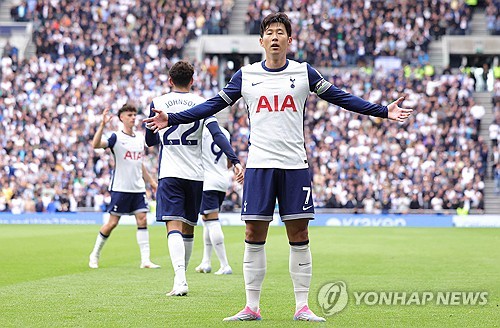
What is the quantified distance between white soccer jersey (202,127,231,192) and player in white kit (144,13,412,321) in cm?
583

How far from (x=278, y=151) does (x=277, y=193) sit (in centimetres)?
38

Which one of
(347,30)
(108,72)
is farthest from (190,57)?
(347,30)

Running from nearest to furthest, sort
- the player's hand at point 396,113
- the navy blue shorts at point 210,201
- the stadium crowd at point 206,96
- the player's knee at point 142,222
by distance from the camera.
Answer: the player's hand at point 396,113
the navy blue shorts at point 210,201
the player's knee at point 142,222
the stadium crowd at point 206,96

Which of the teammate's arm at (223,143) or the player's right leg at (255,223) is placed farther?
the teammate's arm at (223,143)

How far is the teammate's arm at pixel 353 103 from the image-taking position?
8102 mm

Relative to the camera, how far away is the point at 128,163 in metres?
15.0

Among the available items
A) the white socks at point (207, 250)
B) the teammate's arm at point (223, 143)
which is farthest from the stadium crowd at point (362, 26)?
the teammate's arm at point (223, 143)

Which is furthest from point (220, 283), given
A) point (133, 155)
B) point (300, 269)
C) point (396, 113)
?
point (396, 113)

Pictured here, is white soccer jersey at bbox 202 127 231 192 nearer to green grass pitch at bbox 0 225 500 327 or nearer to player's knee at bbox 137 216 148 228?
green grass pitch at bbox 0 225 500 327

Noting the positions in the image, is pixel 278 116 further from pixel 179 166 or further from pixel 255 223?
pixel 179 166

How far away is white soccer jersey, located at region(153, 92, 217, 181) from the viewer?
10.6m

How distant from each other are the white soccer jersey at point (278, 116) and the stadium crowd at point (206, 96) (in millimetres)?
26627

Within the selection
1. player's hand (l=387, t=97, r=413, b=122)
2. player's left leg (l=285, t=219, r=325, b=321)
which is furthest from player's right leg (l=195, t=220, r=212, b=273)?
player's hand (l=387, t=97, r=413, b=122)

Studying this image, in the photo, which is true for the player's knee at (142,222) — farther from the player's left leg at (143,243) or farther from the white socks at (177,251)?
the white socks at (177,251)
